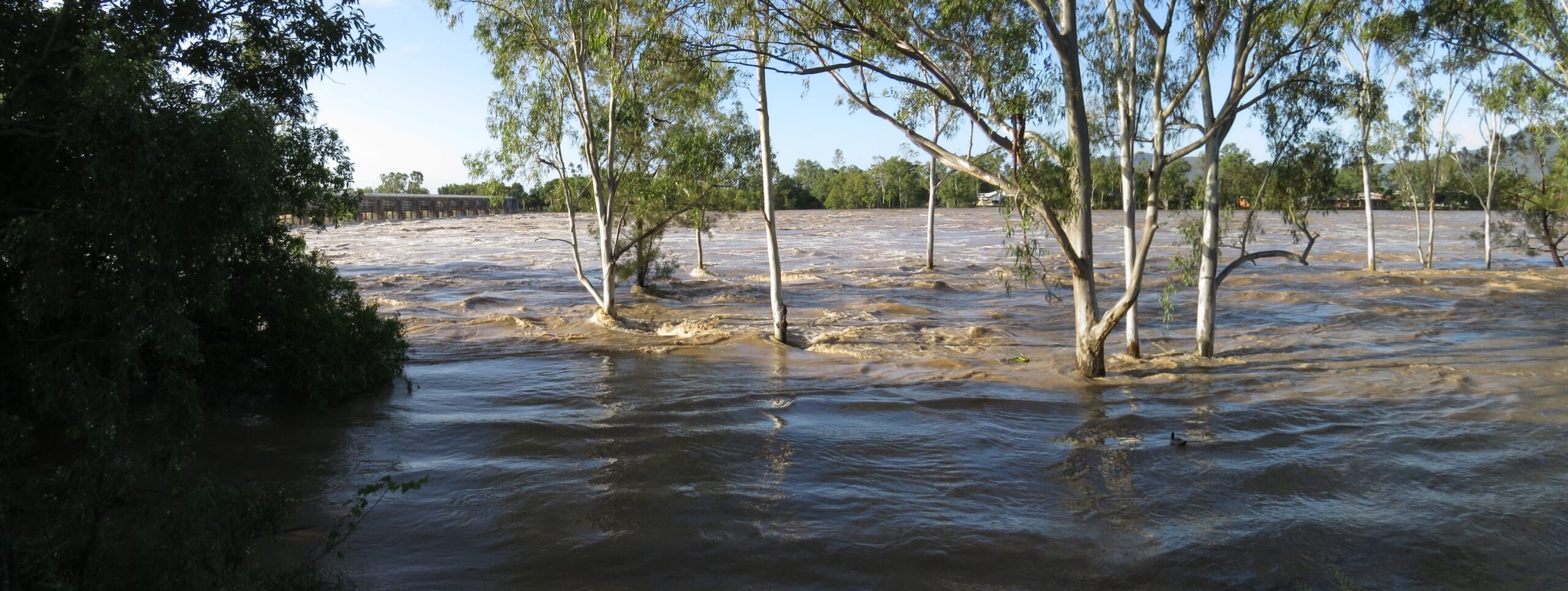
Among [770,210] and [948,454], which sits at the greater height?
[770,210]

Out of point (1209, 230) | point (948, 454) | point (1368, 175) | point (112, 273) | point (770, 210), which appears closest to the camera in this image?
point (112, 273)

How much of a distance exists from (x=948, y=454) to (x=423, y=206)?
10319 cm

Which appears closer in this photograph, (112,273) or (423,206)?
(112,273)

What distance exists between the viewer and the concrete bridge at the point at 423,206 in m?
91.3

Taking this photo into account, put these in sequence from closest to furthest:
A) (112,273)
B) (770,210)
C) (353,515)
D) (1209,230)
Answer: (112,273) < (353,515) < (1209,230) < (770,210)

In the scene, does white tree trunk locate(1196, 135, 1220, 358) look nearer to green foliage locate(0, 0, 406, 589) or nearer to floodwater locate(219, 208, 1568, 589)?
floodwater locate(219, 208, 1568, 589)

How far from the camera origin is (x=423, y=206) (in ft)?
338

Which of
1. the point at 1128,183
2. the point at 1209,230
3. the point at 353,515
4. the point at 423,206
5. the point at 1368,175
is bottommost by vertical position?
the point at 353,515

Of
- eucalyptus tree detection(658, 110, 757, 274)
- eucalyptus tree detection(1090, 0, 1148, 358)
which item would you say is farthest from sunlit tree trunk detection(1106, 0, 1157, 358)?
eucalyptus tree detection(658, 110, 757, 274)

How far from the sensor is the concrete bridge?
91.3 metres

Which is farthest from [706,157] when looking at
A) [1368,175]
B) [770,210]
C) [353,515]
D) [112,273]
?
[1368,175]

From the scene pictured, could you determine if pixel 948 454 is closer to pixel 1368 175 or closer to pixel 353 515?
pixel 353 515

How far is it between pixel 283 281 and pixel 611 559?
577 cm

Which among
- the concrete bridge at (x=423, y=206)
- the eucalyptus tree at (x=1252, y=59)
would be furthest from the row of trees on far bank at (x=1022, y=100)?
the concrete bridge at (x=423, y=206)
